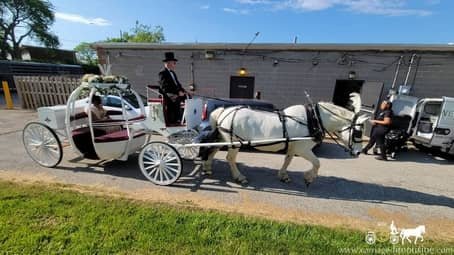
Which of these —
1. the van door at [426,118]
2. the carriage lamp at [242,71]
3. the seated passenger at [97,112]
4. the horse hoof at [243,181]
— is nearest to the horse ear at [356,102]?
the horse hoof at [243,181]

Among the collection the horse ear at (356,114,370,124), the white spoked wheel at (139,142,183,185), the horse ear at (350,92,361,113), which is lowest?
the white spoked wheel at (139,142,183,185)

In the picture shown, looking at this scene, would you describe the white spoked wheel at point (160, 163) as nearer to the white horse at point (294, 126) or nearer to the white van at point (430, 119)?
the white horse at point (294, 126)

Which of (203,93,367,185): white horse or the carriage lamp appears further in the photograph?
the carriage lamp

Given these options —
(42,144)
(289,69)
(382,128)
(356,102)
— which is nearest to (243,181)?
(356,102)

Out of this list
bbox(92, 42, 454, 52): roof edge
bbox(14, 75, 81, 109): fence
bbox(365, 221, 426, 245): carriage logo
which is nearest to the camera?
bbox(365, 221, 426, 245): carriage logo

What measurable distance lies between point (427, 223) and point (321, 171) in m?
1.95

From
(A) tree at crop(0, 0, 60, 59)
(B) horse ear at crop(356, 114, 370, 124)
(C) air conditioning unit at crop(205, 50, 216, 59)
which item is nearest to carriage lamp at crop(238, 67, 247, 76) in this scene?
(C) air conditioning unit at crop(205, 50, 216, 59)

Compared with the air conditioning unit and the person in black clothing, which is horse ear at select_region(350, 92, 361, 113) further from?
the air conditioning unit

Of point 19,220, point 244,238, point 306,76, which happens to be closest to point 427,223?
point 244,238

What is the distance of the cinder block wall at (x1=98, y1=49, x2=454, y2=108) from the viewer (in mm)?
8406

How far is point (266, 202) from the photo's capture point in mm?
3457

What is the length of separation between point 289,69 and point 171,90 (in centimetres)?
645

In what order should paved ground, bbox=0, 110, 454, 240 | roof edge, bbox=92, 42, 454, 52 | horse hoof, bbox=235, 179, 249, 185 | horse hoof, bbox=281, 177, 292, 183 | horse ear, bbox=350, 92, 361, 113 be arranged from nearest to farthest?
1. paved ground, bbox=0, 110, 454, 240
2. horse ear, bbox=350, 92, 361, 113
3. horse hoof, bbox=235, 179, 249, 185
4. horse hoof, bbox=281, 177, 292, 183
5. roof edge, bbox=92, 42, 454, 52

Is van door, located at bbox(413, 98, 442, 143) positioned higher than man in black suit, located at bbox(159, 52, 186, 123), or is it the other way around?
man in black suit, located at bbox(159, 52, 186, 123)
